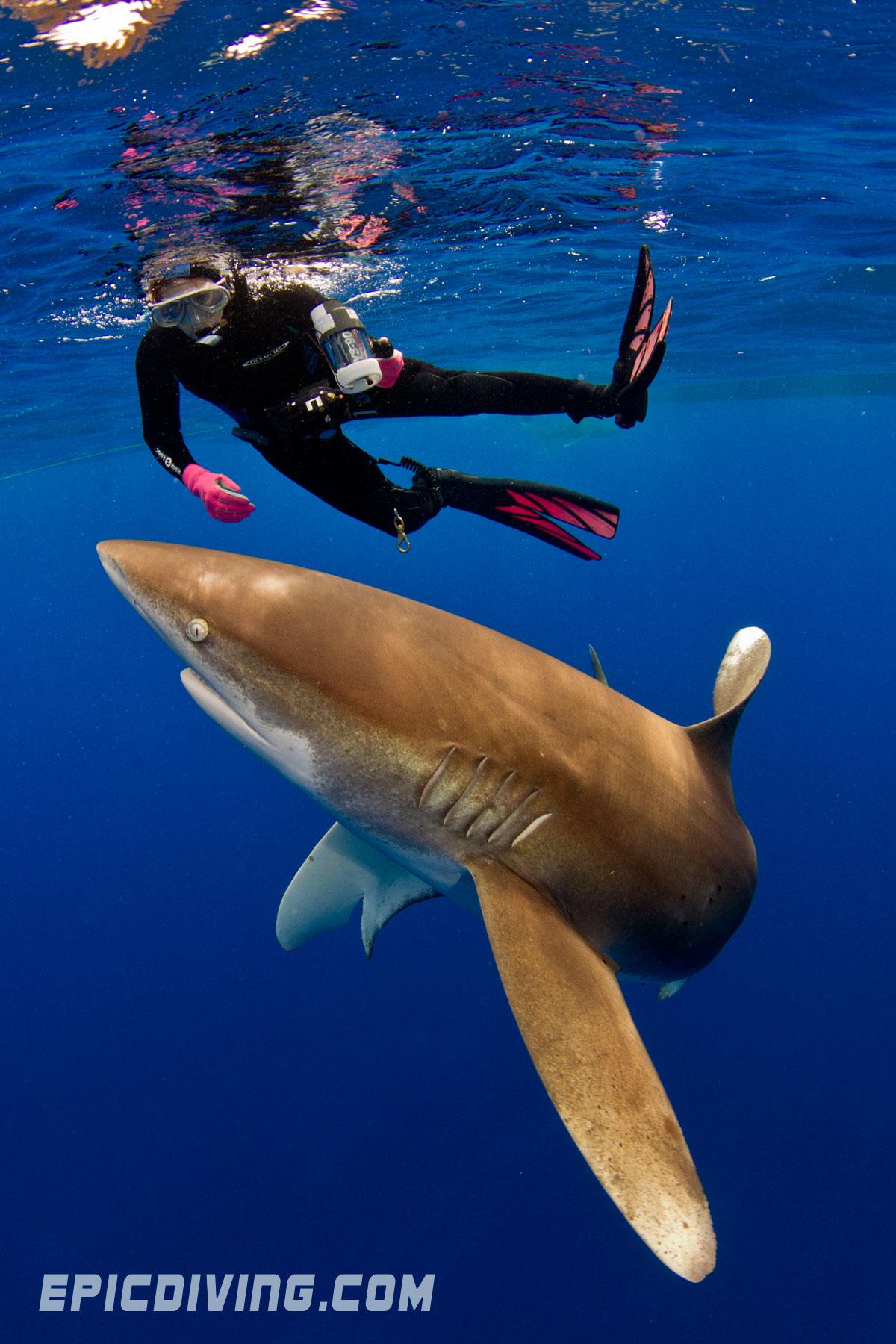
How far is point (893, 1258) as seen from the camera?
9.64 meters

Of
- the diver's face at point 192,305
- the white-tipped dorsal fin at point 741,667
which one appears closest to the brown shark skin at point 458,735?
the white-tipped dorsal fin at point 741,667

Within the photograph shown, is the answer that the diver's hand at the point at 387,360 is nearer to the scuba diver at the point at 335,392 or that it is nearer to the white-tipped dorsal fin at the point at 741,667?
the scuba diver at the point at 335,392

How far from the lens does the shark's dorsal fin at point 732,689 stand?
157 inches

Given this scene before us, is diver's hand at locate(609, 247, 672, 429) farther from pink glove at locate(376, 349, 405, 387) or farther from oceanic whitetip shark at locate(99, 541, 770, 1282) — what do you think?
oceanic whitetip shark at locate(99, 541, 770, 1282)

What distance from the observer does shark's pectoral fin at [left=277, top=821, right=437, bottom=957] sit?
458 centimetres

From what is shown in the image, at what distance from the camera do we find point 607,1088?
2.30 m

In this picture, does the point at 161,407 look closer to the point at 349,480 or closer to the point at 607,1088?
the point at 349,480

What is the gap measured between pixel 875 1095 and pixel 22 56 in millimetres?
15226

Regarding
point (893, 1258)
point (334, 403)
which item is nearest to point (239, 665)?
point (334, 403)

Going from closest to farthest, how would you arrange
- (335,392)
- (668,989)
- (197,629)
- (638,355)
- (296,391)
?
1. (197,629)
2. (638,355)
3. (668,989)
4. (335,392)
5. (296,391)

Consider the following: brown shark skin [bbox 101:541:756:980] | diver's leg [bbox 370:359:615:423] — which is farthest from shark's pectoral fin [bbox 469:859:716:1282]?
diver's leg [bbox 370:359:615:423]

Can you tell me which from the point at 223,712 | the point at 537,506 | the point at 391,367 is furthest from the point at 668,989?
the point at 391,367

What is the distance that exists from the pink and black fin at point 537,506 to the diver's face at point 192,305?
193 cm

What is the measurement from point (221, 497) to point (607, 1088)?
3435 mm
